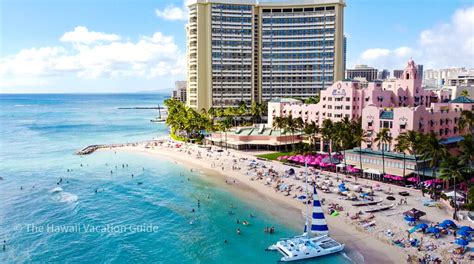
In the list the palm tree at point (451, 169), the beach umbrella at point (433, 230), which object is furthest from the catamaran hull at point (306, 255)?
the palm tree at point (451, 169)

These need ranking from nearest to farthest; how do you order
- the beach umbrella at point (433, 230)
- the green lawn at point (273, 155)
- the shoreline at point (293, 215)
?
the shoreline at point (293, 215) → the beach umbrella at point (433, 230) → the green lawn at point (273, 155)

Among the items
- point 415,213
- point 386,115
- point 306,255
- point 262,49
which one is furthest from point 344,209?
point 262,49

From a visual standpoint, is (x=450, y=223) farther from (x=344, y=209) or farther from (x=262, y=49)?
(x=262, y=49)

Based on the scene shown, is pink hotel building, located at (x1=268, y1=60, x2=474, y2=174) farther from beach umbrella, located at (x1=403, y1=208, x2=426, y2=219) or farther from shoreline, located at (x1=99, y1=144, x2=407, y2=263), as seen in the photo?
shoreline, located at (x1=99, y1=144, x2=407, y2=263)

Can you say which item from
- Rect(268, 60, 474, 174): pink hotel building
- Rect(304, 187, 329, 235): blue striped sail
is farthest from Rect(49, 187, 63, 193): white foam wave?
Rect(268, 60, 474, 174): pink hotel building

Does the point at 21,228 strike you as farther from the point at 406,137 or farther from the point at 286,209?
the point at 406,137

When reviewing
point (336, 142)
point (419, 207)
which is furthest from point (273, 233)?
point (336, 142)

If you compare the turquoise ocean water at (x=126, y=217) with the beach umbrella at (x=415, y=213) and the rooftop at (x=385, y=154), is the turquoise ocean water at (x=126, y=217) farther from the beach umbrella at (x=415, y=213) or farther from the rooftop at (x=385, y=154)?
the rooftop at (x=385, y=154)
